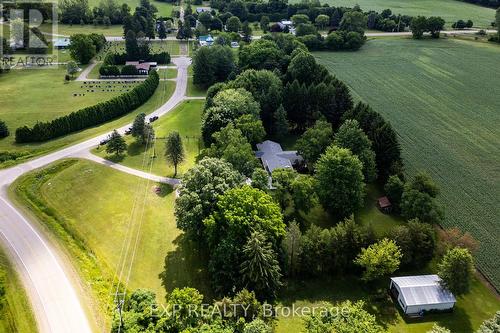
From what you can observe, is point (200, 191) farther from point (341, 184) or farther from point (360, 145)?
point (360, 145)

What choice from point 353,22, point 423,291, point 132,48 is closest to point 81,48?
point 132,48

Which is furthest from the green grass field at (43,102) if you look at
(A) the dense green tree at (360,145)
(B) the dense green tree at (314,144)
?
(A) the dense green tree at (360,145)

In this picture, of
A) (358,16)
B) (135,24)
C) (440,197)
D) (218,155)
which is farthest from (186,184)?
(358,16)

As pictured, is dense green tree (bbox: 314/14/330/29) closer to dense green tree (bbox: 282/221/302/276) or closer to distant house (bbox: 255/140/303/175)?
distant house (bbox: 255/140/303/175)

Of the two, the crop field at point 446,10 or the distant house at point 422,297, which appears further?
the crop field at point 446,10

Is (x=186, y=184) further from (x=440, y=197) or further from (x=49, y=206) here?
(x=440, y=197)

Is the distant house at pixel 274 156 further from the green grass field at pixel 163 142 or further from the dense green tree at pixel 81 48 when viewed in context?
the dense green tree at pixel 81 48

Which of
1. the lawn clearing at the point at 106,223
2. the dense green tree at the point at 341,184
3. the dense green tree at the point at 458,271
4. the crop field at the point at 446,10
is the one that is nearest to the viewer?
the dense green tree at the point at 458,271
